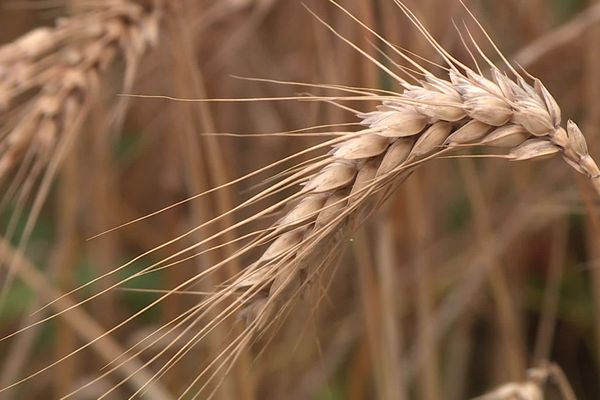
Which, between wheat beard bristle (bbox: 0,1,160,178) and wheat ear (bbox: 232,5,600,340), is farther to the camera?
wheat beard bristle (bbox: 0,1,160,178)

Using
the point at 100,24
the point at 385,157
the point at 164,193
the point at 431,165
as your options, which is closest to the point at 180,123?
the point at 100,24

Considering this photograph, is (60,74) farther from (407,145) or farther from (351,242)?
(407,145)

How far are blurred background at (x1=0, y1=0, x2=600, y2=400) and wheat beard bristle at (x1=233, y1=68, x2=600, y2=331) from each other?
1.46 ft

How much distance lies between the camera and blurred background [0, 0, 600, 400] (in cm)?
124

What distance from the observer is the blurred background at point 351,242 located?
4.08ft

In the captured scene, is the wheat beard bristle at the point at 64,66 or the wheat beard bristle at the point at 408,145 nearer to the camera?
the wheat beard bristle at the point at 408,145

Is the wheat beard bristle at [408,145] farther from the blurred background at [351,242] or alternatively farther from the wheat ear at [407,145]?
the blurred background at [351,242]

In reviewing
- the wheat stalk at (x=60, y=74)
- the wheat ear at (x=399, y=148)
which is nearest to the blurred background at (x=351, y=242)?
the wheat stalk at (x=60, y=74)

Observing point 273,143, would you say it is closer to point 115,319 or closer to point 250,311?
point 115,319

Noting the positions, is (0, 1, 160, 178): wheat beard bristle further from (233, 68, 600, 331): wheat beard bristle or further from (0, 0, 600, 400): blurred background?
(233, 68, 600, 331): wheat beard bristle

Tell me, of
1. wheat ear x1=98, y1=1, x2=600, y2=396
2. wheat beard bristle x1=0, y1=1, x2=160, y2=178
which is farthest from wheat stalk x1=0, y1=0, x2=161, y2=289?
wheat ear x1=98, y1=1, x2=600, y2=396

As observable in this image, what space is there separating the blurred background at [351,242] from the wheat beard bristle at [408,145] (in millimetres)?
445

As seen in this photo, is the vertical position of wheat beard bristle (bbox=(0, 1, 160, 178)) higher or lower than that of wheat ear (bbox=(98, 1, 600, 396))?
higher

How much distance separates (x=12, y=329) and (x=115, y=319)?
11.6 inches
